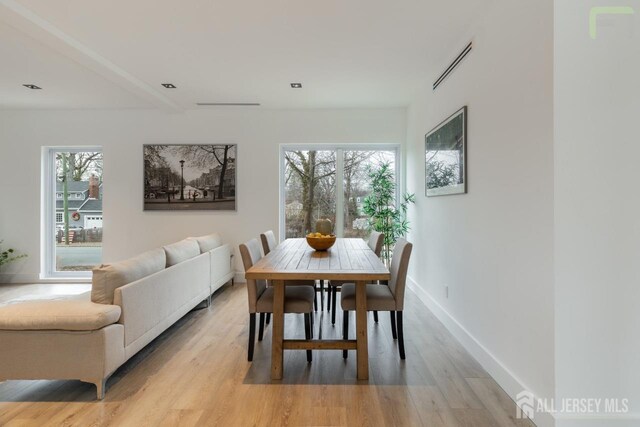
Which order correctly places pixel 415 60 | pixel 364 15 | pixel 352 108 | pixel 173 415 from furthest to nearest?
pixel 352 108, pixel 415 60, pixel 364 15, pixel 173 415

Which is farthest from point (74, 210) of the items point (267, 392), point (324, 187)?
point (267, 392)

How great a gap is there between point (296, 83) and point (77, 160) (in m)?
3.76

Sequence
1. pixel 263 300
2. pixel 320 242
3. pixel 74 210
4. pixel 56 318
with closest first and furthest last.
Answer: pixel 56 318, pixel 263 300, pixel 320 242, pixel 74 210

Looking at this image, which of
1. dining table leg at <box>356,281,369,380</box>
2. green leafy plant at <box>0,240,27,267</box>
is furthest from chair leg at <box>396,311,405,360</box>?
green leafy plant at <box>0,240,27,267</box>

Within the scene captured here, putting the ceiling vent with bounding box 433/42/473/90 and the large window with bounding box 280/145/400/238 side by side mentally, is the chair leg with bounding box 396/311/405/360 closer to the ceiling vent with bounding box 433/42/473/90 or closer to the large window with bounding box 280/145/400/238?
the ceiling vent with bounding box 433/42/473/90

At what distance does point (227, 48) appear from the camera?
10.0 ft

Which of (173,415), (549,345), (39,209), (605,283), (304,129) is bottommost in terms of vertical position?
(173,415)

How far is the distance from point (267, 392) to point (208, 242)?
8.28ft

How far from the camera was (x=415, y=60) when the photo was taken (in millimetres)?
3326

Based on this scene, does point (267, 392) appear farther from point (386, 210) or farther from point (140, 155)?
point (140, 155)

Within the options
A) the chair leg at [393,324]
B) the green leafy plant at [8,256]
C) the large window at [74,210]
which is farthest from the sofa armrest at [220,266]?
the green leafy plant at [8,256]

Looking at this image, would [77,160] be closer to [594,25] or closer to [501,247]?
[501,247]

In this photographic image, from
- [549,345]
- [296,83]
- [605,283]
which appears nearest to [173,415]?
[549,345]

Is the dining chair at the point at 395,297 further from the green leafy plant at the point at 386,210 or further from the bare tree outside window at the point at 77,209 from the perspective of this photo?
the bare tree outside window at the point at 77,209
